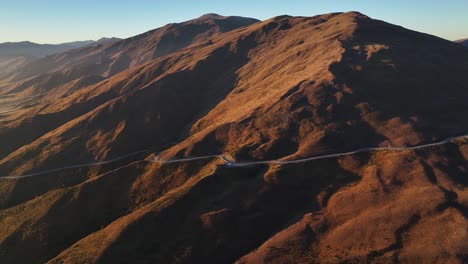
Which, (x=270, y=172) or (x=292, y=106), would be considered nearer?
(x=270, y=172)

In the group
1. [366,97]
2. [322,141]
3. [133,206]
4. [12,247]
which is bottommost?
[12,247]

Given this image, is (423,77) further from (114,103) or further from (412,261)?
(114,103)

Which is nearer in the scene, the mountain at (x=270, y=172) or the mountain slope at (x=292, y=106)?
the mountain at (x=270, y=172)

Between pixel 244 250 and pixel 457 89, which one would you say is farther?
pixel 457 89

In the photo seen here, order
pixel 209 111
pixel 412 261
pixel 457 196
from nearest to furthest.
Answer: pixel 412 261
pixel 457 196
pixel 209 111

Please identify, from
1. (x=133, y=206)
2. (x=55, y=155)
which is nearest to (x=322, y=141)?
(x=133, y=206)

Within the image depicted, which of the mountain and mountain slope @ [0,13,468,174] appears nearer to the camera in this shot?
the mountain

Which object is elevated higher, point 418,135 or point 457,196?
point 418,135

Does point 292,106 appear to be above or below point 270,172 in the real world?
above
